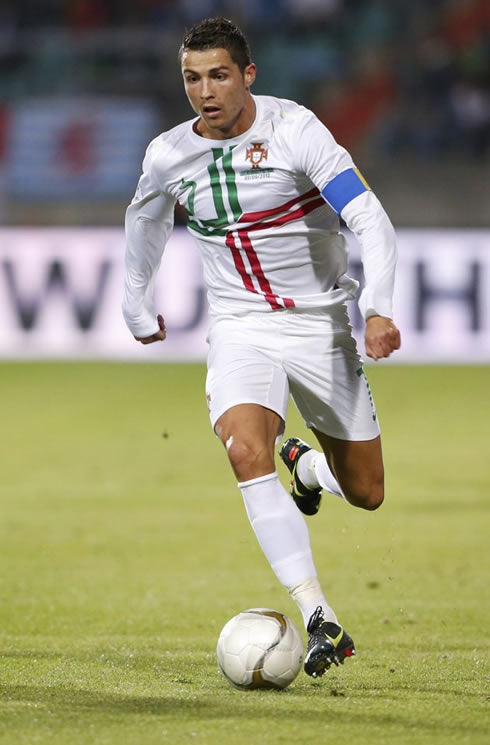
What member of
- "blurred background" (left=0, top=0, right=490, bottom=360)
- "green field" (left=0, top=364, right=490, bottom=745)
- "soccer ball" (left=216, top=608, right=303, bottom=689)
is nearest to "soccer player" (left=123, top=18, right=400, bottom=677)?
"soccer ball" (left=216, top=608, right=303, bottom=689)

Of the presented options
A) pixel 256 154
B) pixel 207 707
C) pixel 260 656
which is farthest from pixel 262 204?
pixel 207 707

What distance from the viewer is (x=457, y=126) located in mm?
18516

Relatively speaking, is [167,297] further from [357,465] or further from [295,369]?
[295,369]

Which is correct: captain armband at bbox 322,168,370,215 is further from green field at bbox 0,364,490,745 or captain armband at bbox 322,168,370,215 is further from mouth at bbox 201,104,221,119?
green field at bbox 0,364,490,745

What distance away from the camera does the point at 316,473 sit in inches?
229

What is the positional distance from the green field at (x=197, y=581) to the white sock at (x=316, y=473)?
55cm

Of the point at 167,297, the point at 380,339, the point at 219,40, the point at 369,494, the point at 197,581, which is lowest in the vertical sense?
the point at 167,297

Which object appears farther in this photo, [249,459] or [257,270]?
[257,270]

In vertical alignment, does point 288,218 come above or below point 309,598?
above

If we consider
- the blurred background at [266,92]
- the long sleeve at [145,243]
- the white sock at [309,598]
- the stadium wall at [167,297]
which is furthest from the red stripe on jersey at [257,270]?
the blurred background at [266,92]

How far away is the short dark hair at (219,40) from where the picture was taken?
185 inches

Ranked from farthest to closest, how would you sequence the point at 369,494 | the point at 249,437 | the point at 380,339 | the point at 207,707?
the point at 369,494 < the point at 249,437 < the point at 380,339 < the point at 207,707

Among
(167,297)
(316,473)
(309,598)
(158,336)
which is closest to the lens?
(309,598)

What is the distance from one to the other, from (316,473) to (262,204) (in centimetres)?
145
